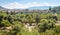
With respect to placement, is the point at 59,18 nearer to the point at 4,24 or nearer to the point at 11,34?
the point at 4,24

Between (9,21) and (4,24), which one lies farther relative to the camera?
(9,21)

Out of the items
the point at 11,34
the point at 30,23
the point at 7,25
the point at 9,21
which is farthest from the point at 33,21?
the point at 11,34

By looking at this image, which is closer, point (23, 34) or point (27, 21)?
point (23, 34)

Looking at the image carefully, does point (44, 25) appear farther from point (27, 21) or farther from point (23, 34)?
point (27, 21)

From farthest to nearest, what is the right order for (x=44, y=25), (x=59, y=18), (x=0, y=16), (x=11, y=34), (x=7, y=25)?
(x=59, y=18) < (x=0, y=16) < (x=7, y=25) < (x=44, y=25) < (x=11, y=34)

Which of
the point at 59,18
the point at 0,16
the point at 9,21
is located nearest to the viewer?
the point at 9,21

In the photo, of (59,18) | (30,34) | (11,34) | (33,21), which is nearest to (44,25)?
(11,34)

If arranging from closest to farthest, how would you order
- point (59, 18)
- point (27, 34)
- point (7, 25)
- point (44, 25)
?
point (27, 34) → point (44, 25) → point (7, 25) → point (59, 18)

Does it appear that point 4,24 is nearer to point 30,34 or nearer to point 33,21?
point 33,21

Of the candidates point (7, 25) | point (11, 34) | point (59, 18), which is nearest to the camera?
point (11, 34)
